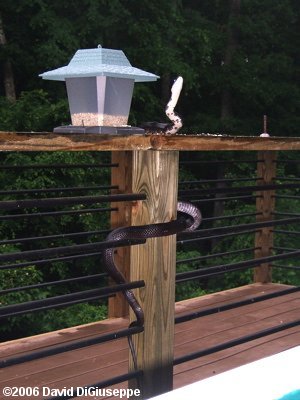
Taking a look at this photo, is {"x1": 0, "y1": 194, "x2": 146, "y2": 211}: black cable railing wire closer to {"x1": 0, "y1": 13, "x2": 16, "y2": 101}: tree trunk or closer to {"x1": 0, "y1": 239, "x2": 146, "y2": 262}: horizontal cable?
{"x1": 0, "y1": 239, "x2": 146, "y2": 262}: horizontal cable

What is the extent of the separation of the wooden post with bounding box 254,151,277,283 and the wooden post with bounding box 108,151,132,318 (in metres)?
1.25

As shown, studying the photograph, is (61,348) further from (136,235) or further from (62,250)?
(136,235)

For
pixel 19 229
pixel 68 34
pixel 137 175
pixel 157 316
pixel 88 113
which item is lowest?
pixel 19 229

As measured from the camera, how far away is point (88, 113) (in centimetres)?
230

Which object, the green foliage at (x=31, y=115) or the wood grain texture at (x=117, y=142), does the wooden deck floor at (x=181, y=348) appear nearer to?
the wood grain texture at (x=117, y=142)

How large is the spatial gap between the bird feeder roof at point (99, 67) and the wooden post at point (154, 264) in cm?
39

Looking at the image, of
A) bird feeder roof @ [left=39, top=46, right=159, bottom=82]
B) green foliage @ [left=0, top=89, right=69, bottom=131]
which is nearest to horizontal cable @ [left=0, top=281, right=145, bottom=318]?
bird feeder roof @ [left=39, top=46, right=159, bottom=82]

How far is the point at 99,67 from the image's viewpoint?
2248 mm

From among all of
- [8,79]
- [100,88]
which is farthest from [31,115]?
[100,88]

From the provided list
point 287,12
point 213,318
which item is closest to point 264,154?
point 213,318

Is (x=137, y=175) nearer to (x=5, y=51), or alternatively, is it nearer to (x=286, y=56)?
(x=5, y=51)

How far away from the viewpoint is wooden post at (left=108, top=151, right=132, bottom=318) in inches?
140

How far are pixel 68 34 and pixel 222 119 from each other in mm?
4209

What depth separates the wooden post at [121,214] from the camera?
356cm
